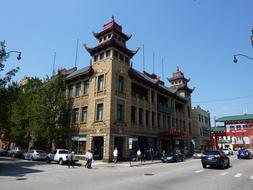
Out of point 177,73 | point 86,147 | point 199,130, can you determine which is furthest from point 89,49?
point 199,130

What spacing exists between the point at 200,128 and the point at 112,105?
4063cm

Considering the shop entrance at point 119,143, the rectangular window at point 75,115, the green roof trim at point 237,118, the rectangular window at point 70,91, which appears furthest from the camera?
the green roof trim at point 237,118

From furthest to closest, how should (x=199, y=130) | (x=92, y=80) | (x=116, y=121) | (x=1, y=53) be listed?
(x=199, y=130) < (x=92, y=80) < (x=116, y=121) < (x=1, y=53)

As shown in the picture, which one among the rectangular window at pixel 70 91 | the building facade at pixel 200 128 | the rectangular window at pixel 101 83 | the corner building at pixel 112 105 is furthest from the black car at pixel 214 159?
the building facade at pixel 200 128

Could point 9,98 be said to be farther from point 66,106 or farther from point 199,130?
point 199,130

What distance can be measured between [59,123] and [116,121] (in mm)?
10543

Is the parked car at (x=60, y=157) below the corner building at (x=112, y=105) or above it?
below

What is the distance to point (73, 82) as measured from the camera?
3800cm

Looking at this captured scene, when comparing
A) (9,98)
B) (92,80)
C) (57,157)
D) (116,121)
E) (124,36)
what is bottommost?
(57,157)

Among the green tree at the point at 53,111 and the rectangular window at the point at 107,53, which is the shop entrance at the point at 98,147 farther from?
the rectangular window at the point at 107,53

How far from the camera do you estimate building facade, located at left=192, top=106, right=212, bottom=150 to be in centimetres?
5991

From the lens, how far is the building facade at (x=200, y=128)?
5991 centimetres

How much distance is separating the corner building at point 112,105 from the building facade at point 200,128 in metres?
21.1

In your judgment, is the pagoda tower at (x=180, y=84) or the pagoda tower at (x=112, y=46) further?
the pagoda tower at (x=180, y=84)
